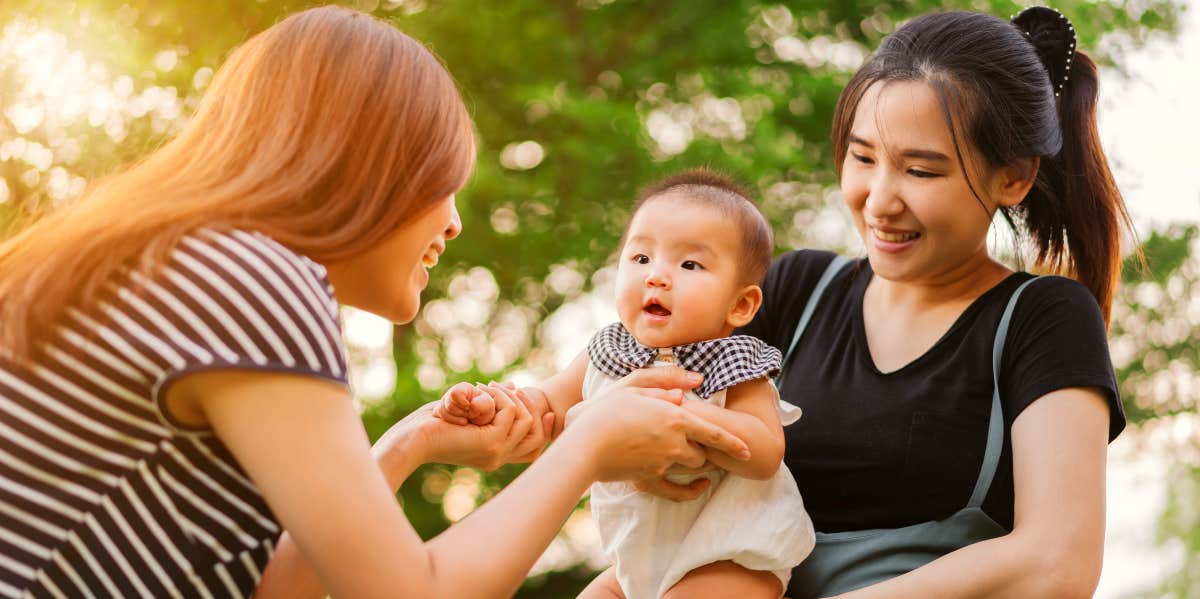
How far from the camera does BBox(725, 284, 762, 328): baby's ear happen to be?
6.54 ft

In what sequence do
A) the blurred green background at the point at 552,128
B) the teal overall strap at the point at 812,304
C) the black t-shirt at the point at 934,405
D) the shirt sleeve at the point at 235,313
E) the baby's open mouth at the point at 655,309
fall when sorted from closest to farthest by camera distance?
the shirt sleeve at the point at 235,313
the black t-shirt at the point at 934,405
the baby's open mouth at the point at 655,309
the teal overall strap at the point at 812,304
the blurred green background at the point at 552,128

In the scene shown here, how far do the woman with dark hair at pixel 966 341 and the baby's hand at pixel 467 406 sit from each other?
543 mm

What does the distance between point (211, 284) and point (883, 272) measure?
3.73 feet

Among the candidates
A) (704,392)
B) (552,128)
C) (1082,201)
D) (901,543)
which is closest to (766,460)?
(704,392)

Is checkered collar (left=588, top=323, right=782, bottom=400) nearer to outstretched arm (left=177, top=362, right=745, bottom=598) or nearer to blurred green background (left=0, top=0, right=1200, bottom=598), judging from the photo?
outstretched arm (left=177, top=362, right=745, bottom=598)

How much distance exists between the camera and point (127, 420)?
136 centimetres

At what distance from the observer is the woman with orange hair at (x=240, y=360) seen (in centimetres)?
131

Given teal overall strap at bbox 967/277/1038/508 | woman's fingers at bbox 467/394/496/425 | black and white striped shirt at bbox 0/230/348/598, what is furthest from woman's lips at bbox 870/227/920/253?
black and white striped shirt at bbox 0/230/348/598

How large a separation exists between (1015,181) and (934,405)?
42 cm

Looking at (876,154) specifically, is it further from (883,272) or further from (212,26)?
(212,26)

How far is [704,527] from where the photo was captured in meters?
1.86

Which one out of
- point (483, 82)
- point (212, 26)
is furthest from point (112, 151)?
point (483, 82)

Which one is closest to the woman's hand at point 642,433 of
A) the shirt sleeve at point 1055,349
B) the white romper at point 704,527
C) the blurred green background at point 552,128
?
the white romper at point 704,527

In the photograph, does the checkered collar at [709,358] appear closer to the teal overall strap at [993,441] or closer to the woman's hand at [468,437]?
the woman's hand at [468,437]
